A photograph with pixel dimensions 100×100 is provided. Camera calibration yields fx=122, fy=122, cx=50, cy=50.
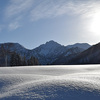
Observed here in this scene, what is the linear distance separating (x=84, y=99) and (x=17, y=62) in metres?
39.0

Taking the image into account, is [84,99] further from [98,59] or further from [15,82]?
[98,59]

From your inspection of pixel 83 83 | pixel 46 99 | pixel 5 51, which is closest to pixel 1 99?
pixel 46 99

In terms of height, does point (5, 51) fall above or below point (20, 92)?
above

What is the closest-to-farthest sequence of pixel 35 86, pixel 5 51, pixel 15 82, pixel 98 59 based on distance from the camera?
pixel 35 86 < pixel 15 82 < pixel 5 51 < pixel 98 59

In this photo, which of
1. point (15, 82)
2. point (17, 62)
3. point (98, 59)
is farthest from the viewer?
point (98, 59)

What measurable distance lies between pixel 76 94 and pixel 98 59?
236 ft

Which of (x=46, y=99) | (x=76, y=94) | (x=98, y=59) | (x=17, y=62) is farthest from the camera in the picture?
(x=98, y=59)

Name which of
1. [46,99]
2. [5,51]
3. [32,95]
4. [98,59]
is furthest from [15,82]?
[98,59]

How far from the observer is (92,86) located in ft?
6.06

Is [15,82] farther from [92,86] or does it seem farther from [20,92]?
[92,86]

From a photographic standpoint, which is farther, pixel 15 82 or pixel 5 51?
pixel 5 51

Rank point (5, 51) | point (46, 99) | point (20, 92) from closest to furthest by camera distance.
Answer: point (46, 99), point (20, 92), point (5, 51)

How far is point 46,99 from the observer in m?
1.55

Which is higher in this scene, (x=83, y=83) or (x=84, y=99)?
(x=83, y=83)
